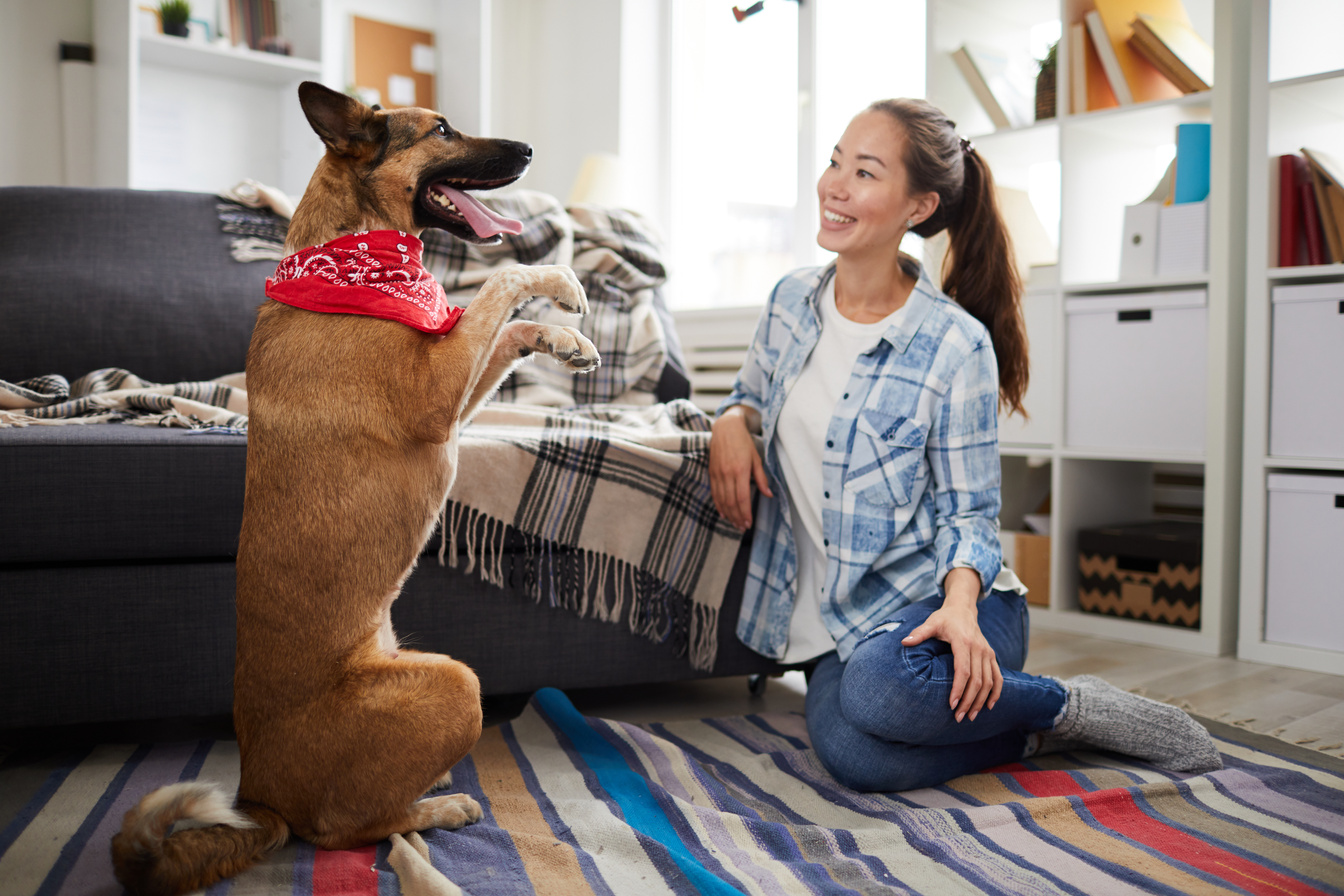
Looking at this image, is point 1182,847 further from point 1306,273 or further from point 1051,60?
point 1051,60

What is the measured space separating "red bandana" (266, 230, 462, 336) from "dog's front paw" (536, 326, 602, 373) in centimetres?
13

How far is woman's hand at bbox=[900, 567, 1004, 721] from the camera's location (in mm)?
1414

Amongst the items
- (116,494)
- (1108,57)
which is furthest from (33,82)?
(1108,57)

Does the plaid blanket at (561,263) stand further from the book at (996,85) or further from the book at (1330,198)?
the book at (1330,198)

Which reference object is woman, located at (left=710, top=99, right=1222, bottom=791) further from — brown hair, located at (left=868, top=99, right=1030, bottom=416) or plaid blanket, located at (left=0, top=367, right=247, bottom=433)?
plaid blanket, located at (left=0, top=367, right=247, bottom=433)

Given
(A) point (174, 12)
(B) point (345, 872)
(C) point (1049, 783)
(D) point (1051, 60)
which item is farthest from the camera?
(A) point (174, 12)

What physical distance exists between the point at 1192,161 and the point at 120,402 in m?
2.67

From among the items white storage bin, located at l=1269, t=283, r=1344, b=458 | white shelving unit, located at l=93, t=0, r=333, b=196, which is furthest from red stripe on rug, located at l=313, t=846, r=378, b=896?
white shelving unit, located at l=93, t=0, r=333, b=196

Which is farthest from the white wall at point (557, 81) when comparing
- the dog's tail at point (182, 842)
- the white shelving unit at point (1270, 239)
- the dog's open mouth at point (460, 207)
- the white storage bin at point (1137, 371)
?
the dog's tail at point (182, 842)

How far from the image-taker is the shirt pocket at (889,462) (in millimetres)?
1614

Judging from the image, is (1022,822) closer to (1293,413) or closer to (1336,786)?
(1336,786)

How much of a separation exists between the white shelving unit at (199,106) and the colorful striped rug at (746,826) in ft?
9.34

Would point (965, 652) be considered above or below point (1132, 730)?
above

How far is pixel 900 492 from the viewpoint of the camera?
5.32ft
